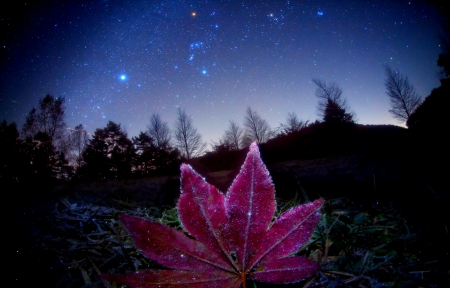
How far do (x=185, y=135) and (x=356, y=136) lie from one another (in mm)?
18414

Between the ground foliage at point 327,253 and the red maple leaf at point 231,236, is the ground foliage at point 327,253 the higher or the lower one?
the lower one

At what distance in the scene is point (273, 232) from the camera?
→ 0.54m

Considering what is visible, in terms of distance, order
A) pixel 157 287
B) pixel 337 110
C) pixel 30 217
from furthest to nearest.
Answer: pixel 337 110 → pixel 30 217 → pixel 157 287

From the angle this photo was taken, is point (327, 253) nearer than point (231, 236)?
No

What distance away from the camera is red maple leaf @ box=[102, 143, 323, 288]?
0.51 meters

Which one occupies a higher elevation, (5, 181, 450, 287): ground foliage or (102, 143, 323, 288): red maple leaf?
(102, 143, 323, 288): red maple leaf

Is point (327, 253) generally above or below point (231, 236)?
below

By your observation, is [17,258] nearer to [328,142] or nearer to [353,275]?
[353,275]

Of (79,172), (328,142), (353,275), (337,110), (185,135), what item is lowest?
(353,275)

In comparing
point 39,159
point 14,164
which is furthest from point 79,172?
point 14,164

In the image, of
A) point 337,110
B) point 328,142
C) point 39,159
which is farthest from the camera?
point 39,159

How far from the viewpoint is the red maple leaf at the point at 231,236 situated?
507mm

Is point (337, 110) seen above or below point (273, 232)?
above

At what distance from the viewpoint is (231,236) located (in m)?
0.54
